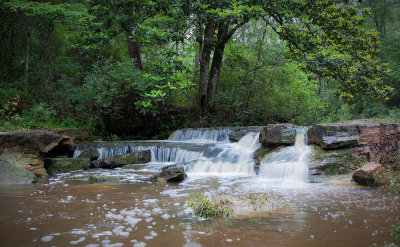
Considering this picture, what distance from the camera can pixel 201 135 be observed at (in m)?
14.6

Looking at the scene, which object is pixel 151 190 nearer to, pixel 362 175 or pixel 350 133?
pixel 362 175

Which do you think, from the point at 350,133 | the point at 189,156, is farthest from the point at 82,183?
the point at 350,133

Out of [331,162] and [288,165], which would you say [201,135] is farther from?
[331,162]

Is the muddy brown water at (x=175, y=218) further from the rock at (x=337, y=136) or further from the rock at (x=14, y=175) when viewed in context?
the rock at (x=337, y=136)

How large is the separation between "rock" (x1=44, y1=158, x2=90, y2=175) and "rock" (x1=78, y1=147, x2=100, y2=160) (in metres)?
0.76

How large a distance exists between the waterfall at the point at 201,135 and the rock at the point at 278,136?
3.42 meters

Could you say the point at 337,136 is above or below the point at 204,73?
below

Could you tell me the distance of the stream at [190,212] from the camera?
12.0 feet

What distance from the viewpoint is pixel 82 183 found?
7.68m

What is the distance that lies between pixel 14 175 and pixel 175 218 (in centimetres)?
568

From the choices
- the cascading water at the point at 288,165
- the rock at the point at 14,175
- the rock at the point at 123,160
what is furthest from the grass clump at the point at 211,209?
the rock at the point at 123,160

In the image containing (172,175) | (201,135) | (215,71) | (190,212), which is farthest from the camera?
(215,71)

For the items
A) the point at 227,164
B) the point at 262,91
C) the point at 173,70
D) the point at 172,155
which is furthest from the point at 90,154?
the point at 262,91

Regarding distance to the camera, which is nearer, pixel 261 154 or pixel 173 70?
pixel 261 154
